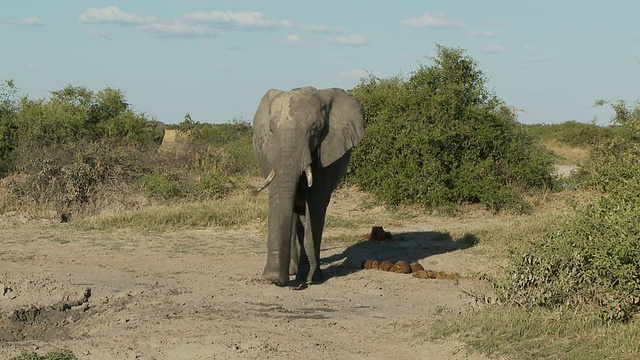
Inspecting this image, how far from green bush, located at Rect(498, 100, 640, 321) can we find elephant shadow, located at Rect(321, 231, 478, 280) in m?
3.32

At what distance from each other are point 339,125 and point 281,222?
4.55 feet

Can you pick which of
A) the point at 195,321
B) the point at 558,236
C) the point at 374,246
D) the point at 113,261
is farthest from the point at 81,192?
the point at 558,236

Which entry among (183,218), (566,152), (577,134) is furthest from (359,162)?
(577,134)

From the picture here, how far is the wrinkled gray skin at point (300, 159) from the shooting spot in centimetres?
947

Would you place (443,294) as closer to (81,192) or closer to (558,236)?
(558,236)

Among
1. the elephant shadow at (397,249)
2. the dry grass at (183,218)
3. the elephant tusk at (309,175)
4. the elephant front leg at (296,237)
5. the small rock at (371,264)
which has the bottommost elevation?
the elephant shadow at (397,249)

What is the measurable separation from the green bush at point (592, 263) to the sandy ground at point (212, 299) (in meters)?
0.68

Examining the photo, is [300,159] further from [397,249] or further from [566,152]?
[566,152]

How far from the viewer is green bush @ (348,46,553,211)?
53.0 feet

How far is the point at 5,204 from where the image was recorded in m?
15.9

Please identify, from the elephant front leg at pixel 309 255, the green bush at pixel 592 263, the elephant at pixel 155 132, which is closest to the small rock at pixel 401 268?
the elephant front leg at pixel 309 255

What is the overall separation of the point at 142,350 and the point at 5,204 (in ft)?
31.6

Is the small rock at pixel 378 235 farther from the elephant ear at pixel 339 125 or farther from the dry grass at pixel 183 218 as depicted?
the elephant ear at pixel 339 125

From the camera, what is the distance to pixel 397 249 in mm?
12508
